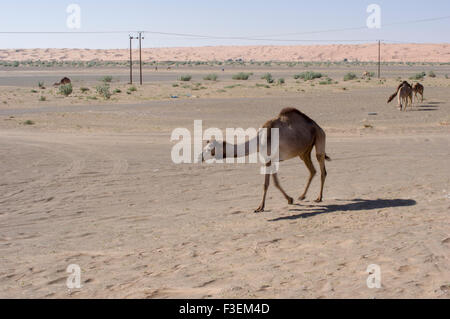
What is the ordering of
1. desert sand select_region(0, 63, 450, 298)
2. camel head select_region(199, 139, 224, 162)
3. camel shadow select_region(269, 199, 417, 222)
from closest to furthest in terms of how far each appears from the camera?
desert sand select_region(0, 63, 450, 298), camel head select_region(199, 139, 224, 162), camel shadow select_region(269, 199, 417, 222)

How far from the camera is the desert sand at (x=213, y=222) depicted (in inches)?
244

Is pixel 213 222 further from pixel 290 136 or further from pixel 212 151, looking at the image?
pixel 290 136

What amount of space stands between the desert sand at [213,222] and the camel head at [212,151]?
112 cm

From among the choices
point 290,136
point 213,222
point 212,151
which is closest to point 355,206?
point 290,136

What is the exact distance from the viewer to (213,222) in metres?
9.25

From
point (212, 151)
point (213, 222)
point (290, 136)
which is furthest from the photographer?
point (290, 136)

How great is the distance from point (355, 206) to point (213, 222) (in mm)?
2574

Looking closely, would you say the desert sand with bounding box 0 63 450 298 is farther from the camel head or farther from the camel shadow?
the camel head

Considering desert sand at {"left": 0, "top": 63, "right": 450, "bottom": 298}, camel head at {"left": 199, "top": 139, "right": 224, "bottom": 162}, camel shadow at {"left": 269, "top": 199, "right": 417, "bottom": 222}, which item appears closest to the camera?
desert sand at {"left": 0, "top": 63, "right": 450, "bottom": 298}

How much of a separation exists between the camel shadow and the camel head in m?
1.47

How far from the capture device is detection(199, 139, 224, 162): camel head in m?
8.69

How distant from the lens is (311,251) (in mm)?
7215

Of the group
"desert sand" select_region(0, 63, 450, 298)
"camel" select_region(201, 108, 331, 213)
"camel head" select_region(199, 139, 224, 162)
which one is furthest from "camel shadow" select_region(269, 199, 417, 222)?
"camel head" select_region(199, 139, 224, 162)

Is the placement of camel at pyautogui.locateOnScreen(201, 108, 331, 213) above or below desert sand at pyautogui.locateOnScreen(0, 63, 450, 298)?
above
